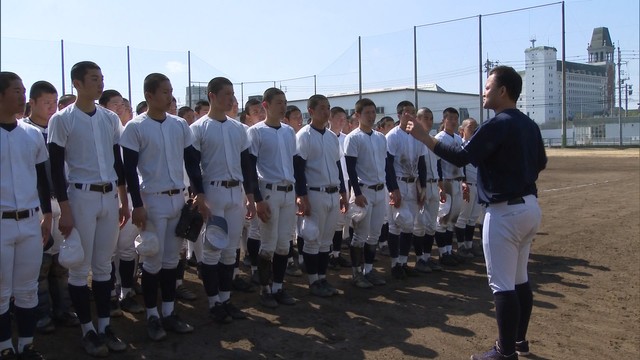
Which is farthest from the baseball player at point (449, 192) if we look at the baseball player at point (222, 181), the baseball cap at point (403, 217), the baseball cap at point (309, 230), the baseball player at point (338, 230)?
the baseball player at point (222, 181)

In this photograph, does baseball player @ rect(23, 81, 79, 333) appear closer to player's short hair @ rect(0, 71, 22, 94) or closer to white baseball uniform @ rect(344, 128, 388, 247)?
player's short hair @ rect(0, 71, 22, 94)

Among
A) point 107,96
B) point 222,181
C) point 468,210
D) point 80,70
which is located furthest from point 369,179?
point 80,70

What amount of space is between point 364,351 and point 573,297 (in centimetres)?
342

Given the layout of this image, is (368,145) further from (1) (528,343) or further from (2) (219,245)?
(1) (528,343)

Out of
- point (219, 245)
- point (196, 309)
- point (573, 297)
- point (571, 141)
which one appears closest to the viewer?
point (219, 245)

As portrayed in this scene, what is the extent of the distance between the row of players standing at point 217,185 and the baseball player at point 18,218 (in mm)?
168

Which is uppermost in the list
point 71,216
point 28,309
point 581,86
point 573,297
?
point 581,86

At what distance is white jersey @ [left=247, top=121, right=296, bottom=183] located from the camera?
6.43 metres

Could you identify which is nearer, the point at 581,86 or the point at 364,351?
the point at 364,351

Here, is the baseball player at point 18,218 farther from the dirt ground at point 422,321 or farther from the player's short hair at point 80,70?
the dirt ground at point 422,321

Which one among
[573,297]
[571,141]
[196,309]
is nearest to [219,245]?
[196,309]

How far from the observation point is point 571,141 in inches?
2206

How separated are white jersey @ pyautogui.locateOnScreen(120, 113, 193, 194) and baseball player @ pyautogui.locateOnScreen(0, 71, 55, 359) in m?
0.84

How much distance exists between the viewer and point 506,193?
14.5 feet
